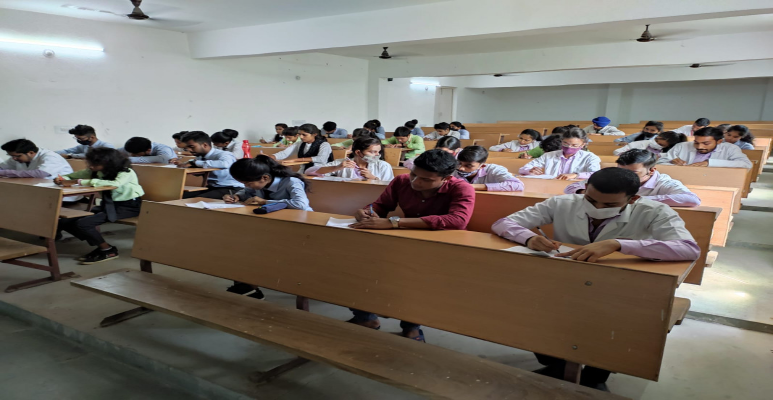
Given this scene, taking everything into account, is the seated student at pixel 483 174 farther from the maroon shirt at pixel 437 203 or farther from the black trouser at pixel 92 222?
the black trouser at pixel 92 222

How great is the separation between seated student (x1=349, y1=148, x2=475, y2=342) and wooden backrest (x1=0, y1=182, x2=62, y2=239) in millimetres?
2047

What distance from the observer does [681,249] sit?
60.1 inches

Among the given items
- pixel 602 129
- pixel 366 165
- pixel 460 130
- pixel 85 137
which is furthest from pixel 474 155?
pixel 602 129

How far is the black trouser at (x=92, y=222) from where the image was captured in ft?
11.9

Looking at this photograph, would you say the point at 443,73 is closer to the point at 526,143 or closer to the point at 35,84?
the point at 526,143

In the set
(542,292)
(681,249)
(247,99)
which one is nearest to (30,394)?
(542,292)

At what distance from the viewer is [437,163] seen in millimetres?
2258

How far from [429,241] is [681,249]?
2.77 feet

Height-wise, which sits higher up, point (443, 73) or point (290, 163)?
point (443, 73)

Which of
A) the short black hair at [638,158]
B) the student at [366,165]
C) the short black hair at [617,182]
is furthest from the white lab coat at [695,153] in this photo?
the short black hair at [617,182]

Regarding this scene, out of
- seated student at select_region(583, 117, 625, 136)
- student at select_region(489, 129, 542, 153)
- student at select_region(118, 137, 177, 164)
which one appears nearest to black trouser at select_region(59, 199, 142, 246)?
student at select_region(118, 137, 177, 164)

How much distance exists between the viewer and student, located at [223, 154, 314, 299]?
2729 mm

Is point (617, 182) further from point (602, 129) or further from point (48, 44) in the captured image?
point (602, 129)

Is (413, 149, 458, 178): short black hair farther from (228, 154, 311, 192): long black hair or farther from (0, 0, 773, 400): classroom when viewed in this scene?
(228, 154, 311, 192): long black hair
